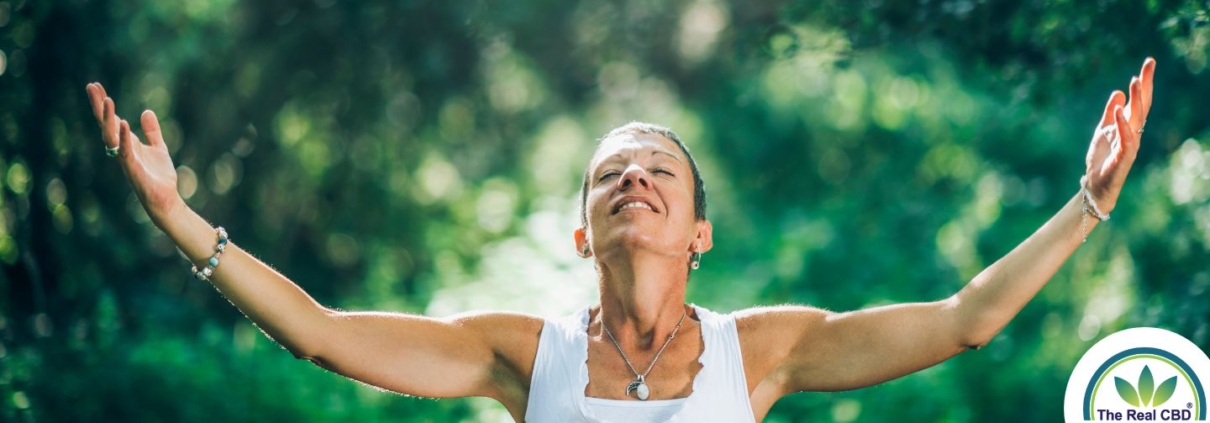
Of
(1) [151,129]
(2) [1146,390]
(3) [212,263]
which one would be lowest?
(3) [212,263]

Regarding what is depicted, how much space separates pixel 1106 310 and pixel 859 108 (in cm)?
287

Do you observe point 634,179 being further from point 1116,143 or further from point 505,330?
point 1116,143

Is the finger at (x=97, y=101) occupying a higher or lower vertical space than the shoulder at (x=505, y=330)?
higher

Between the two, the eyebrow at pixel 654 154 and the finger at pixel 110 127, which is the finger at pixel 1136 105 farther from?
the finger at pixel 110 127

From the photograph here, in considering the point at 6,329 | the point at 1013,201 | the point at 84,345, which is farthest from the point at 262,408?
the point at 1013,201

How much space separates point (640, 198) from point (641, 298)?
0.19 m

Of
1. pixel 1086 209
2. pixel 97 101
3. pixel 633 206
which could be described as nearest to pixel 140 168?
pixel 97 101

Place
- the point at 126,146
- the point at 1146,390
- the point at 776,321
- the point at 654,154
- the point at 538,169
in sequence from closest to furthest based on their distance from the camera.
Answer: the point at 126,146, the point at 776,321, the point at 654,154, the point at 1146,390, the point at 538,169

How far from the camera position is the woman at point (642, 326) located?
218 centimetres

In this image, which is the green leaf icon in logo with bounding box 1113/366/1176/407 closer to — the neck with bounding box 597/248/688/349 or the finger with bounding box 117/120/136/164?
the neck with bounding box 597/248/688/349

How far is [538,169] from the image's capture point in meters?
8.45

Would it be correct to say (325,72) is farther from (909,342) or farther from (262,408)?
(909,342)

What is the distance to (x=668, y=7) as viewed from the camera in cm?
693

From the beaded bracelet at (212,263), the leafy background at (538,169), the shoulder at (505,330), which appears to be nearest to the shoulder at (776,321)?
the shoulder at (505,330)
